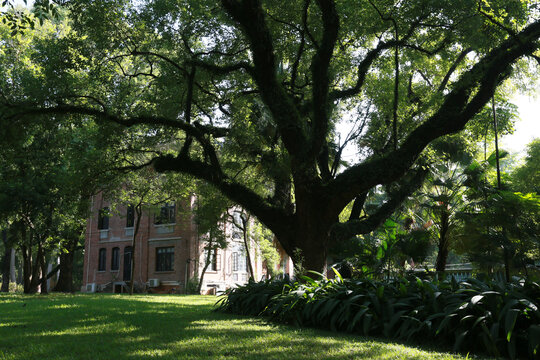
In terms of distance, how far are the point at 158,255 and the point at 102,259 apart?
20.2 ft

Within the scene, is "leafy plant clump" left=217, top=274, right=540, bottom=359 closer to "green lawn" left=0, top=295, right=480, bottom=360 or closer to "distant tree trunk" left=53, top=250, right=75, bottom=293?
"green lawn" left=0, top=295, right=480, bottom=360

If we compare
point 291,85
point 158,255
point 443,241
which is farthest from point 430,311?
point 158,255

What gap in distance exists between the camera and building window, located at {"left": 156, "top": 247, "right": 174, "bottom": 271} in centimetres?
3080

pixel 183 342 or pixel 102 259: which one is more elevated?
pixel 102 259

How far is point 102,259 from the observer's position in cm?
3441

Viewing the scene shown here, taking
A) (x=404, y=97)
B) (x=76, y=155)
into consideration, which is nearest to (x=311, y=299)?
(x=76, y=155)

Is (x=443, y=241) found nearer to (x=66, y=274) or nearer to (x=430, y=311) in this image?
(x=430, y=311)

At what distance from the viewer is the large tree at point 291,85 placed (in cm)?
939

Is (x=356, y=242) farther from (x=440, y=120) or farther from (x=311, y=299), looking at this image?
(x=311, y=299)

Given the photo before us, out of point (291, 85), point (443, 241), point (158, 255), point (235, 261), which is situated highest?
point (291, 85)

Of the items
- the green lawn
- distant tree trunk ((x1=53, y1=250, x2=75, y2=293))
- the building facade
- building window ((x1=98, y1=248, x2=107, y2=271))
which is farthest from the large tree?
building window ((x1=98, y1=248, x2=107, y2=271))

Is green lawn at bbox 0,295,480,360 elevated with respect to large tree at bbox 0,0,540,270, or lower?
lower

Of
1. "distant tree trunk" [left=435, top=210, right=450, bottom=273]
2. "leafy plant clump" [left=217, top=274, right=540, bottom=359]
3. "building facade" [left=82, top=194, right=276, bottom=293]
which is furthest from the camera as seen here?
"building facade" [left=82, top=194, right=276, bottom=293]

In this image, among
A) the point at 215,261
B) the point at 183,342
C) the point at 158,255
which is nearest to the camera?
the point at 183,342
